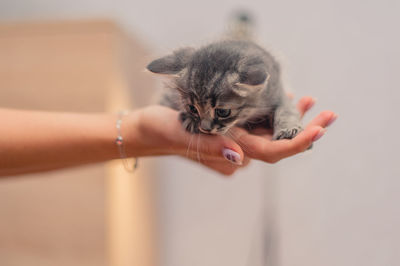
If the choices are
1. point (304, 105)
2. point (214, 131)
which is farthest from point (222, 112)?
point (304, 105)

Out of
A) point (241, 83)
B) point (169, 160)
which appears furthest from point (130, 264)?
point (241, 83)

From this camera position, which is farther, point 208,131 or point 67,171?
point 67,171

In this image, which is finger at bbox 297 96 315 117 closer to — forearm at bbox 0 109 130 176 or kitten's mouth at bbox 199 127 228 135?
kitten's mouth at bbox 199 127 228 135

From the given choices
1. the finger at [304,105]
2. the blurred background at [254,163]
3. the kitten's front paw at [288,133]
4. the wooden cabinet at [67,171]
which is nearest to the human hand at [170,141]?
the kitten's front paw at [288,133]

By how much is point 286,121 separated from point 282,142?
0.16 meters

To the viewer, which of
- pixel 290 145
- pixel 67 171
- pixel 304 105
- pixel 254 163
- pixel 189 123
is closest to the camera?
pixel 290 145

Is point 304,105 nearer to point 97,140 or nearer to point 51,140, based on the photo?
point 97,140

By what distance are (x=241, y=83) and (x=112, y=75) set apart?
3.65 ft

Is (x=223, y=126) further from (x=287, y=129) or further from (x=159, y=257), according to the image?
(x=159, y=257)

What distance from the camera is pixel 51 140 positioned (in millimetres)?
1225

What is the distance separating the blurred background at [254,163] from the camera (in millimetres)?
1789

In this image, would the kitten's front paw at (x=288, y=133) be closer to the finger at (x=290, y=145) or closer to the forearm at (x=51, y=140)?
the finger at (x=290, y=145)

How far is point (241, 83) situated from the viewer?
969 millimetres

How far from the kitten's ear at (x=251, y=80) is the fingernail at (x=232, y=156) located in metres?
0.16
